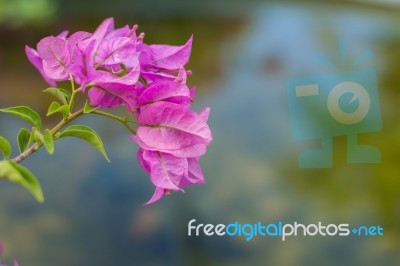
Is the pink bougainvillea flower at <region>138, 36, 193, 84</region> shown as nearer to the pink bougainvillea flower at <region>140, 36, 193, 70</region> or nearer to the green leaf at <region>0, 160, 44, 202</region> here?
the pink bougainvillea flower at <region>140, 36, 193, 70</region>

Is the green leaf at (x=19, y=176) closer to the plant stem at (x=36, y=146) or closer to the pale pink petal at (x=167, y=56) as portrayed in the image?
the plant stem at (x=36, y=146)

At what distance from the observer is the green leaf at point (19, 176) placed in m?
0.35

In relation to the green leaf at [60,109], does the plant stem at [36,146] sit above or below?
below

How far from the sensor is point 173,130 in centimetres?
43

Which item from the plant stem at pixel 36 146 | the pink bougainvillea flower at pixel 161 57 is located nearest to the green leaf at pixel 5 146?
the plant stem at pixel 36 146

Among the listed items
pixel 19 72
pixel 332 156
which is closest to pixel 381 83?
pixel 332 156

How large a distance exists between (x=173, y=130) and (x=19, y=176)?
12cm

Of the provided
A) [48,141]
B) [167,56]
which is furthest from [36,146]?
[167,56]

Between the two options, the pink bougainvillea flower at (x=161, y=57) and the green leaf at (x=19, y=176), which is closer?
the green leaf at (x=19, y=176)

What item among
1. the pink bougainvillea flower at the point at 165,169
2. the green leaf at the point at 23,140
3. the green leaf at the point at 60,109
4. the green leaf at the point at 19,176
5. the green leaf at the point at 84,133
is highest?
the green leaf at the point at 60,109

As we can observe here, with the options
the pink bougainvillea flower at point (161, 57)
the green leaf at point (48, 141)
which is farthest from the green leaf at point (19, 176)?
the pink bougainvillea flower at point (161, 57)

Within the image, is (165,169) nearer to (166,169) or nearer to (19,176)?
(166,169)

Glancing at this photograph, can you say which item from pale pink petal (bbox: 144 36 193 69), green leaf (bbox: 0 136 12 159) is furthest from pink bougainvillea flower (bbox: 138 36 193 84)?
green leaf (bbox: 0 136 12 159)

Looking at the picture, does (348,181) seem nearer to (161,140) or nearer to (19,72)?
(19,72)
